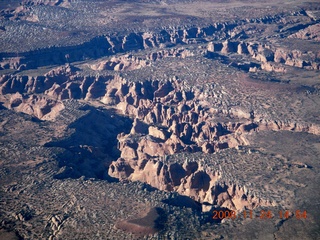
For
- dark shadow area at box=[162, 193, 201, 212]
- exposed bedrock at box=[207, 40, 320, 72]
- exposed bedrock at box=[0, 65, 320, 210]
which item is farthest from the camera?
exposed bedrock at box=[207, 40, 320, 72]

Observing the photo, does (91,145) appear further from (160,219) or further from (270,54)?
(270,54)

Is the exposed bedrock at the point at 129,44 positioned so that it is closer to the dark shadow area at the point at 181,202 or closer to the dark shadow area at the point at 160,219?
the dark shadow area at the point at 181,202

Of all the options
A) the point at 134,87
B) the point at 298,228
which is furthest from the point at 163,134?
the point at 298,228

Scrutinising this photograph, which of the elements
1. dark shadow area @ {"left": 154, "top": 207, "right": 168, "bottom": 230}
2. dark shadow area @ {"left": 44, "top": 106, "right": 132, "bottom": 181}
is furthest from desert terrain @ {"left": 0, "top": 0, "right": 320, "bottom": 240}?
dark shadow area @ {"left": 44, "top": 106, "right": 132, "bottom": 181}

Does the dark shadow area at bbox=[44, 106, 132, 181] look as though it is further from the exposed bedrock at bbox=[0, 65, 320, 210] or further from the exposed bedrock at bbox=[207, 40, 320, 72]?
the exposed bedrock at bbox=[207, 40, 320, 72]

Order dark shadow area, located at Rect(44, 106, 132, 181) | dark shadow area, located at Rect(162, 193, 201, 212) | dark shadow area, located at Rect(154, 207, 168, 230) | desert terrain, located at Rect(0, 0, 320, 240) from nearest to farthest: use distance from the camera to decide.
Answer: dark shadow area, located at Rect(154, 207, 168, 230), desert terrain, located at Rect(0, 0, 320, 240), dark shadow area, located at Rect(162, 193, 201, 212), dark shadow area, located at Rect(44, 106, 132, 181)
